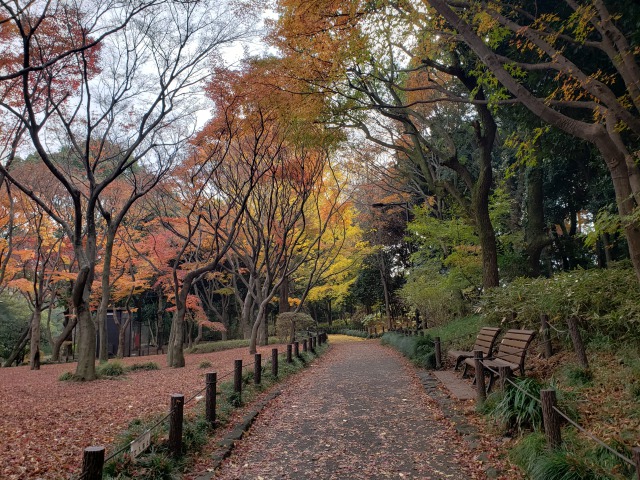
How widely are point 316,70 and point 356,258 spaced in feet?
51.8

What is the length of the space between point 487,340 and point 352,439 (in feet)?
12.7

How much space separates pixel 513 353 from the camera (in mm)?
6234

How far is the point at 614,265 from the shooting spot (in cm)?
884

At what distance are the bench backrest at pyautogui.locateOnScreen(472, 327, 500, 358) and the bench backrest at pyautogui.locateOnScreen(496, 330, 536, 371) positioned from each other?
299 millimetres

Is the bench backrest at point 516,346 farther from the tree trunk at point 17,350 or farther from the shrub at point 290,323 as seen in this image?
the tree trunk at point 17,350

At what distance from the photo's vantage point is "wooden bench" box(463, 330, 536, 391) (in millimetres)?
5875

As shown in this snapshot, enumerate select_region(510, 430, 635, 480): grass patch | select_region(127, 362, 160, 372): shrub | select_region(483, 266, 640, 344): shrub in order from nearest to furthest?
select_region(510, 430, 635, 480): grass patch
select_region(483, 266, 640, 344): shrub
select_region(127, 362, 160, 372): shrub

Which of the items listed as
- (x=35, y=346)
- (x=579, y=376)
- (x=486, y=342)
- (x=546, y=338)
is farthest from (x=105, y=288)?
(x=579, y=376)

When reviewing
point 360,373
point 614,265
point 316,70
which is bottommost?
point 360,373

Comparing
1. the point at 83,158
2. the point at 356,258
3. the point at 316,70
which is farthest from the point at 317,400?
the point at 356,258

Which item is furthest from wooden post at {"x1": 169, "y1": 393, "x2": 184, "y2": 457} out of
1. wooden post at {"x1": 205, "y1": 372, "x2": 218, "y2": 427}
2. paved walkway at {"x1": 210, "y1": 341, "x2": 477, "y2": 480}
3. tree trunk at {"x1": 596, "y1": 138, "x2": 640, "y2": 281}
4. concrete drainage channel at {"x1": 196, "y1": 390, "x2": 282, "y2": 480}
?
tree trunk at {"x1": 596, "y1": 138, "x2": 640, "y2": 281}

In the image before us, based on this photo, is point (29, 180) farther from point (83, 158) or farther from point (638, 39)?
point (638, 39)

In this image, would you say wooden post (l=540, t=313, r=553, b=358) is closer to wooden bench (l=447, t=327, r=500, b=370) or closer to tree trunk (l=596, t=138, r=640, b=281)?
wooden bench (l=447, t=327, r=500, b=370)

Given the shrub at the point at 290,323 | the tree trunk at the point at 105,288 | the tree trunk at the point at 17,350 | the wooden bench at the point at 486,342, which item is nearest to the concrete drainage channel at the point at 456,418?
the wooden bench at the point at 486,342
